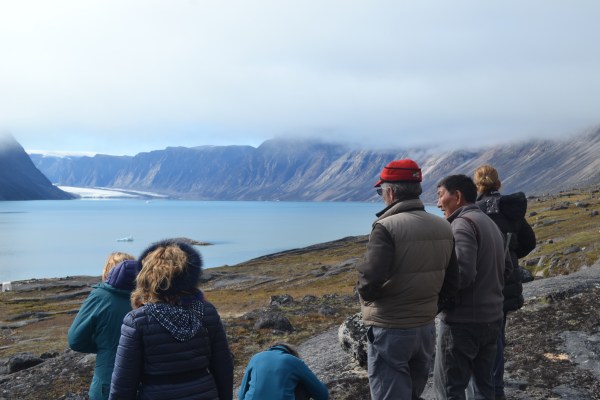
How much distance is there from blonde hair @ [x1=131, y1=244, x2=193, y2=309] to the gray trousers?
2319 millimetres

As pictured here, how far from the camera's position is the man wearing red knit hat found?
5445 millimetres

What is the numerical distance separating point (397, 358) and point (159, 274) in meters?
2.74

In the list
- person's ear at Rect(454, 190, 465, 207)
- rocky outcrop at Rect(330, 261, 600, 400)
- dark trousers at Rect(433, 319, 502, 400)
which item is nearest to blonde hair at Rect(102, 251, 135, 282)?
dark trousers at Rect(433, 319, 502, 400)

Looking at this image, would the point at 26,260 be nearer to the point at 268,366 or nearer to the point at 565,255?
the point at 565,255

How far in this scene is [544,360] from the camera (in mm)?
10078

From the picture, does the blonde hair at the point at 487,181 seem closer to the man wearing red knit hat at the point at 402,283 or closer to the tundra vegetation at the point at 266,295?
the man wearing red knit hat at the point at 402,283

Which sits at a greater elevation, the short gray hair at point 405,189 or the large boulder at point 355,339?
the short gray hair at point 405,189

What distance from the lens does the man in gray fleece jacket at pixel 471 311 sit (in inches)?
248

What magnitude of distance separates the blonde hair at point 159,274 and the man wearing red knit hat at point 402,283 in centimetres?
189

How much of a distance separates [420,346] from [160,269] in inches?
117

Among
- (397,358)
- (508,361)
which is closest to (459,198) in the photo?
(397,358)

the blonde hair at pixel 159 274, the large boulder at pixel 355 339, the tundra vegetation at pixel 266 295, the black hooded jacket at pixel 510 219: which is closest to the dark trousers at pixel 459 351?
the black hooded jacket at pixel 510 219

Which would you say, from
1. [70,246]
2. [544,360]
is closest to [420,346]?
[544,360]

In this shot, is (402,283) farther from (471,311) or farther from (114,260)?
(114,260)
